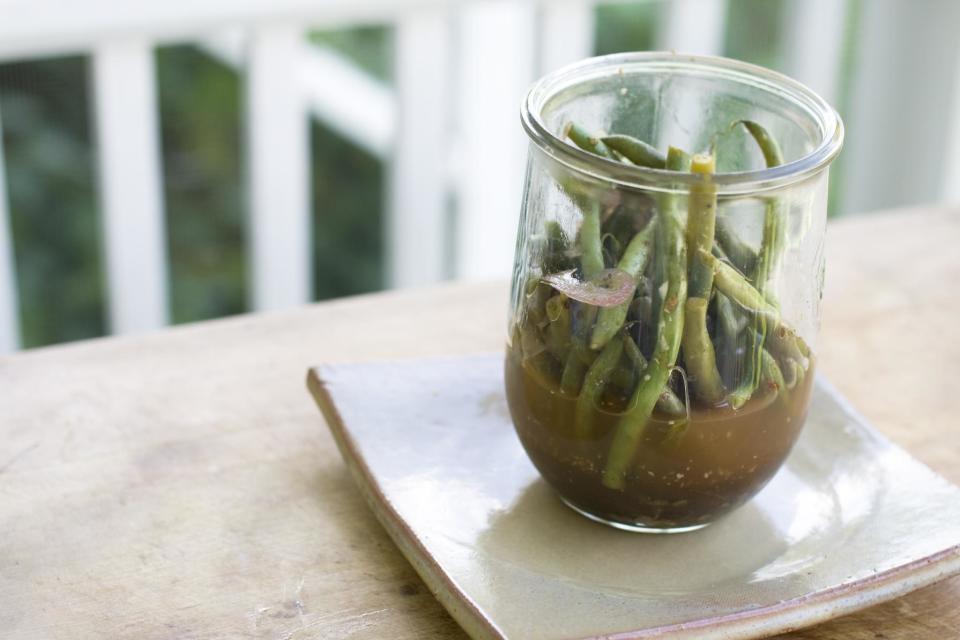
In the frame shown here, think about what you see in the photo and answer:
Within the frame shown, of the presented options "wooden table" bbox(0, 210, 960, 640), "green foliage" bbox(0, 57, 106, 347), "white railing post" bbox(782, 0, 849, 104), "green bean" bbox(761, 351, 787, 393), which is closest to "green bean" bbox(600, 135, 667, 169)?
"green bean" bbox(761, 351, 787, 393)

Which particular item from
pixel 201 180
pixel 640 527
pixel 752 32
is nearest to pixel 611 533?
pixel 640 527

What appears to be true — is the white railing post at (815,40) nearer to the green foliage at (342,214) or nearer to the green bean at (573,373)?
the green foliage at (342,214)

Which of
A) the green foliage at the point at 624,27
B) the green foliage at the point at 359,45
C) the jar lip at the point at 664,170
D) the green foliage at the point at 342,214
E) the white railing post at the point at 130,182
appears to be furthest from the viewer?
the green foliage at the point at 342,214

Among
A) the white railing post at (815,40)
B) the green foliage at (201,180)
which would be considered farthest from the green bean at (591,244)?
the green foliage at (201,180)

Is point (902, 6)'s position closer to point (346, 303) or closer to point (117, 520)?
point (346, 303)

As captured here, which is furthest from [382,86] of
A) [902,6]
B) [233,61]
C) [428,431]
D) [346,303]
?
[428,431]

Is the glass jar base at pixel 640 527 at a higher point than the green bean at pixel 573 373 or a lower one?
lower
